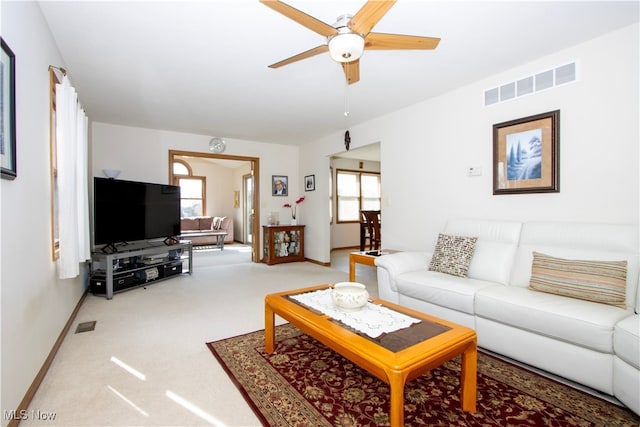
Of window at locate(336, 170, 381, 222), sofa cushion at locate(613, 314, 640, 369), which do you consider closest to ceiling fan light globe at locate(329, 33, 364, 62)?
sofa cushion at locate(613, 314, 640, 369)

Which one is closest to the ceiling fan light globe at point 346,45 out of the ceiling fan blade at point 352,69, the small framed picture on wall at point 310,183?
the ceiling fan blade at point 352,69

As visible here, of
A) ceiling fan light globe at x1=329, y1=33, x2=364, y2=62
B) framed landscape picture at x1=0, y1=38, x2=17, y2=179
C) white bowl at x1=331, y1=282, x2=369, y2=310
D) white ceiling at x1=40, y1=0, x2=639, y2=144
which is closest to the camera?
framed landscape picture at x1=0, y1=38, x2=17, y2=179

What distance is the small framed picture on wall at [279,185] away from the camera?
249 inches

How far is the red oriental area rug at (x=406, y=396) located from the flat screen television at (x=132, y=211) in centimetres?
260

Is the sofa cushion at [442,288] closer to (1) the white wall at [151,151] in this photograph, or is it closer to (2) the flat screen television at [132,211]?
(2) the flat screen television at [132,211]

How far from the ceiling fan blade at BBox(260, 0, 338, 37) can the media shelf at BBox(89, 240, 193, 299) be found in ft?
11.2

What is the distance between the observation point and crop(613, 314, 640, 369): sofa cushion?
1.49 metres

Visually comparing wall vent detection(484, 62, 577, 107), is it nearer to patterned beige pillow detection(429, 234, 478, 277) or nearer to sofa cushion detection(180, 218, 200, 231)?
patterned beige pillow detection(429, 234, 478, 277)

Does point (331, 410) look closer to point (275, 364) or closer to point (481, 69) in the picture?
point (275, 364)

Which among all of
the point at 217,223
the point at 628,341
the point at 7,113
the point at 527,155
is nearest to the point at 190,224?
the point at 217,223

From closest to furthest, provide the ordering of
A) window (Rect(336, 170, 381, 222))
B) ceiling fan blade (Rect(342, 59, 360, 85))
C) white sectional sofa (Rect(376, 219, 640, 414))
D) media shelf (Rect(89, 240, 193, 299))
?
1. white sectional sofa (Rect(376, 219, 640, 414))
2. ceiling fan blade (Rect(342, 59, 360, 85))
3. media shelf (Rect(89, 240, 193, 299))
4. window (Rect(336, 170, 381, 222))

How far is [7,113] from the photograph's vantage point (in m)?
1.50

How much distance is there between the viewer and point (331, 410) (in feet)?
5.34

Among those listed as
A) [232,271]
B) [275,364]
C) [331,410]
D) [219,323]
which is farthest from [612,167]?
[232,271]
